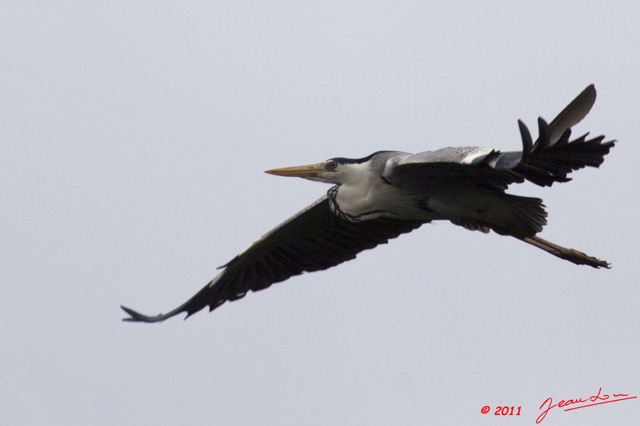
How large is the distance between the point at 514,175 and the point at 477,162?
1.00ft

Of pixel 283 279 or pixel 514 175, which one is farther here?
pixel 283 279

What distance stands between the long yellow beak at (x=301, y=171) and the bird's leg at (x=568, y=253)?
1829 mm

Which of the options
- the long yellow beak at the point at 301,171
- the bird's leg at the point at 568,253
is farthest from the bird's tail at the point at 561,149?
the long yellow beak at the point at 301,171

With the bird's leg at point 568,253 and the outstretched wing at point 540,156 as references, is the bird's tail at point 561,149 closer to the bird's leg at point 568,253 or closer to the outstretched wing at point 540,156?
the outstretched wing at point 540,156

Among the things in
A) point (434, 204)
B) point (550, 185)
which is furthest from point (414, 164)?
point (550, 185)

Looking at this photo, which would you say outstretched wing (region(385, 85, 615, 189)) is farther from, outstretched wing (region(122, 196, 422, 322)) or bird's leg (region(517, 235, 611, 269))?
outstretched wing (region(122, 196, 422, 322))

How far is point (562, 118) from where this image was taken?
429 inches

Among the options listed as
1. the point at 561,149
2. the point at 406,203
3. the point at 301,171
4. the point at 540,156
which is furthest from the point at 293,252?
the point at 561,149

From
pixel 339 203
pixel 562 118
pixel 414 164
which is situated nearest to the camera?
pixel 562 118

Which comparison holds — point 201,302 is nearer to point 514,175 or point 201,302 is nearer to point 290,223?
point 290,223

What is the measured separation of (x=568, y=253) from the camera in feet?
42.4

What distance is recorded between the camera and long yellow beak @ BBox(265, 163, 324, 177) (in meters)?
12.9

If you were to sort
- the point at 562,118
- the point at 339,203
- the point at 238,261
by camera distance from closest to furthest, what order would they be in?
the point at 562,118 → the point at 339,203 → the point at 238,261

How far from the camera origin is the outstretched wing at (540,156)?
34.8ft
